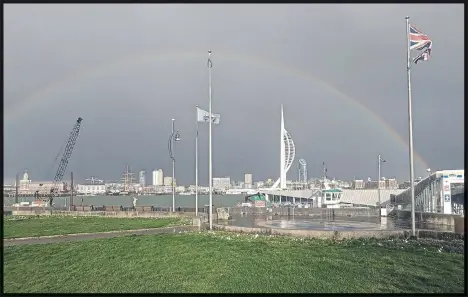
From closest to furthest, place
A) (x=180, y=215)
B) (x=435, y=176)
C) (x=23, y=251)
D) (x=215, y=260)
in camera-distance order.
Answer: (x=215, y=260)
(x=23, y=251)
(x=435, y=176)
(x=180, y=215)

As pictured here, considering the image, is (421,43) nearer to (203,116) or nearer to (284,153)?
(203,116)

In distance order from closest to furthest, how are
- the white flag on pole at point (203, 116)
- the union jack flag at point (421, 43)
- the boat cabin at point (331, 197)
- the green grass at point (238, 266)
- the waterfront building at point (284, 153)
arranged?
the green grass at point (238, 266), the union jack flag at point (421, 43), the white flag on pole at point (203, 116), the boat cabin at point (331, 197), the waterfront building at point (284, 153)

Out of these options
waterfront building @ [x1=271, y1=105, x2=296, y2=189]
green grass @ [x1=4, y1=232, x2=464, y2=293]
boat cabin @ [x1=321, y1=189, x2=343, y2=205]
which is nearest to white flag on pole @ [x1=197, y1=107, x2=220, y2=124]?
green grass @ [x1=4, y1=232, x2=464, y2=293]

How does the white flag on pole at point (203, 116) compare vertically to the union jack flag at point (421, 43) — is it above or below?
below

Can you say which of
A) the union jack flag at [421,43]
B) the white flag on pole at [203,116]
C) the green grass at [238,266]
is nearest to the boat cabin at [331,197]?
the white flag on pole at [203,116]

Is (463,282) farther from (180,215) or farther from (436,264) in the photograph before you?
(180,215)

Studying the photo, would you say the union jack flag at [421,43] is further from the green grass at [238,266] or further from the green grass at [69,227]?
the green grass at [69,227]
